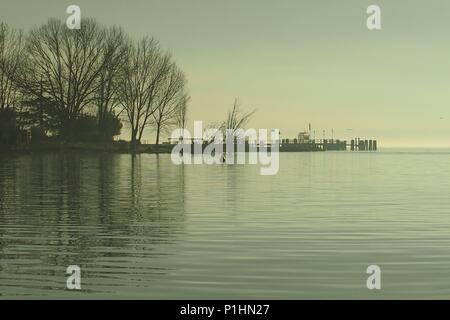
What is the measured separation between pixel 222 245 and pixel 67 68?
8052 centimetres

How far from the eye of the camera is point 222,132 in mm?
132500

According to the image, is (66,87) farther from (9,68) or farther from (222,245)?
(222,245)

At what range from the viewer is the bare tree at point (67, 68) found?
297ft

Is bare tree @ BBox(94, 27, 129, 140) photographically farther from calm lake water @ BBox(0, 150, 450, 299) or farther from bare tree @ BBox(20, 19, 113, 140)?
calm lake water @ BBox(0, 150, 450, 299)

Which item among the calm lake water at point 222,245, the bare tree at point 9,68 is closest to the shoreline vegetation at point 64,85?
the bare tree at point 9,68

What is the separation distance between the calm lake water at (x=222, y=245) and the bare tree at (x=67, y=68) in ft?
210

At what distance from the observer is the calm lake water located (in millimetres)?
10672

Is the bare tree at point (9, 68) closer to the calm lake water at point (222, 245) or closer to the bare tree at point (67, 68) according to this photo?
the bare tree at point (67, 68)

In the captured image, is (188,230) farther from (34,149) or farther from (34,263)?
(34,149)

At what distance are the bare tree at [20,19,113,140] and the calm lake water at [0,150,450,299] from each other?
210 ft

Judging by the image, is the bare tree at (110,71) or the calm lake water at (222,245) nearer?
the calm lake water at (222,245)

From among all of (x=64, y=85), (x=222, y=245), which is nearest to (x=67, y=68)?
(x=64, y=85)

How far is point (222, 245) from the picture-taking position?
590 inches

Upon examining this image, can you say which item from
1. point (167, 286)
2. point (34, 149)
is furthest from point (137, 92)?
point (167, 286)
